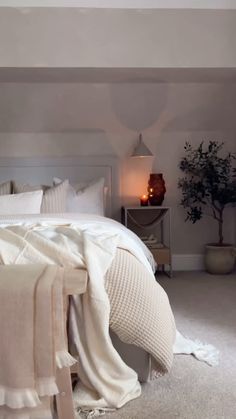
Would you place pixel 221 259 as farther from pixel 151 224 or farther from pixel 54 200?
pixel 54 200

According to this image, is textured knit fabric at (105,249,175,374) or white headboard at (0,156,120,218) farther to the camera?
white headboard at (0,156,120,218)

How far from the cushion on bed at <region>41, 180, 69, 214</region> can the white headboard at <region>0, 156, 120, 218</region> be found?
94cm

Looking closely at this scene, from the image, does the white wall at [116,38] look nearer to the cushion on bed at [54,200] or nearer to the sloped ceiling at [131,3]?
the sloped ceiling at [131,3]

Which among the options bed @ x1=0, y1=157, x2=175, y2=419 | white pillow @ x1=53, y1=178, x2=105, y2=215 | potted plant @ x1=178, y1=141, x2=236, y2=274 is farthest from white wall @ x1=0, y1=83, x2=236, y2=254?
bed @ x1=0, y1=157, x2=175, y2=419

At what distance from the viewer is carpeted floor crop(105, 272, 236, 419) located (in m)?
1.90

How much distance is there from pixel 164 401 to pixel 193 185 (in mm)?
3001

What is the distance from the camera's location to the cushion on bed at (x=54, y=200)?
372 centimetres

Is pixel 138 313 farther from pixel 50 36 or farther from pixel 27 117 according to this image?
pixel 27 117

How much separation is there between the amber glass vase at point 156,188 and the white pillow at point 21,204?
4.95 ft

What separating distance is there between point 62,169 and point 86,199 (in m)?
0.81

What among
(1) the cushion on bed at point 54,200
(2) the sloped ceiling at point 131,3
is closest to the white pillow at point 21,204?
(1) the cushion on bed at point 54,200

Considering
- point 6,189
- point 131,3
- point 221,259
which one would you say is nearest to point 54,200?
point 6,189

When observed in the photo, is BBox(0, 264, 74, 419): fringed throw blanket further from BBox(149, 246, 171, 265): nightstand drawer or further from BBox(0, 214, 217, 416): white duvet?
BBox(149, 246, 171, 265): nightstand drawer

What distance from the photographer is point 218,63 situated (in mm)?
3646
